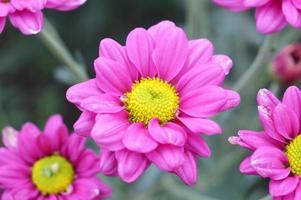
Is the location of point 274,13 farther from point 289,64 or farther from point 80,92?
point 80,92

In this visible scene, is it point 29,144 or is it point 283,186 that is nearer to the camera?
point 283,186

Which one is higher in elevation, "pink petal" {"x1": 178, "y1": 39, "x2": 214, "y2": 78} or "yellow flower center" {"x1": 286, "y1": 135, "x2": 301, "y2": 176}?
"pink petal" {"x1": 178, "y1": 39, "x2": 214, "y2": 78}

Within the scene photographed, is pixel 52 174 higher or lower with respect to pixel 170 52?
lower

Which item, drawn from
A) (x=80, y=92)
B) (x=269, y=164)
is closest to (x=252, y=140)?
(x=269, y=164)

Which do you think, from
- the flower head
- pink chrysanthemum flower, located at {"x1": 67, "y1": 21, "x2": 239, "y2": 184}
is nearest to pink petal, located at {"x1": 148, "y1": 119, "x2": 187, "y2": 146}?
pink chrysanthemum flower, located at {"x1": 67, "y1": 21, "x2": 239, "y2": 184}

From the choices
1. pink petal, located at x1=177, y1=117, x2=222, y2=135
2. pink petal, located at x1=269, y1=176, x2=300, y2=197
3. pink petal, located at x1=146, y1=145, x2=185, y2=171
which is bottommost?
pink petal, located at x1=269, y1=176, x2=300, y2=197

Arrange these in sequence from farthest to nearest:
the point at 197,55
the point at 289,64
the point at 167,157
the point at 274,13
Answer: the point at 289,64
the point at 274,13
the point at 197,55
the point at 167,157

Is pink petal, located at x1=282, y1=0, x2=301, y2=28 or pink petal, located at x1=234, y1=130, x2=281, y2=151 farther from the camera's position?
pink petal, located at x1=282, y1=0, x2=301, y2=28

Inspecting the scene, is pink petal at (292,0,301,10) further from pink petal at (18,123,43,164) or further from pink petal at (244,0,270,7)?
pink petal at (18,123,43,164)
